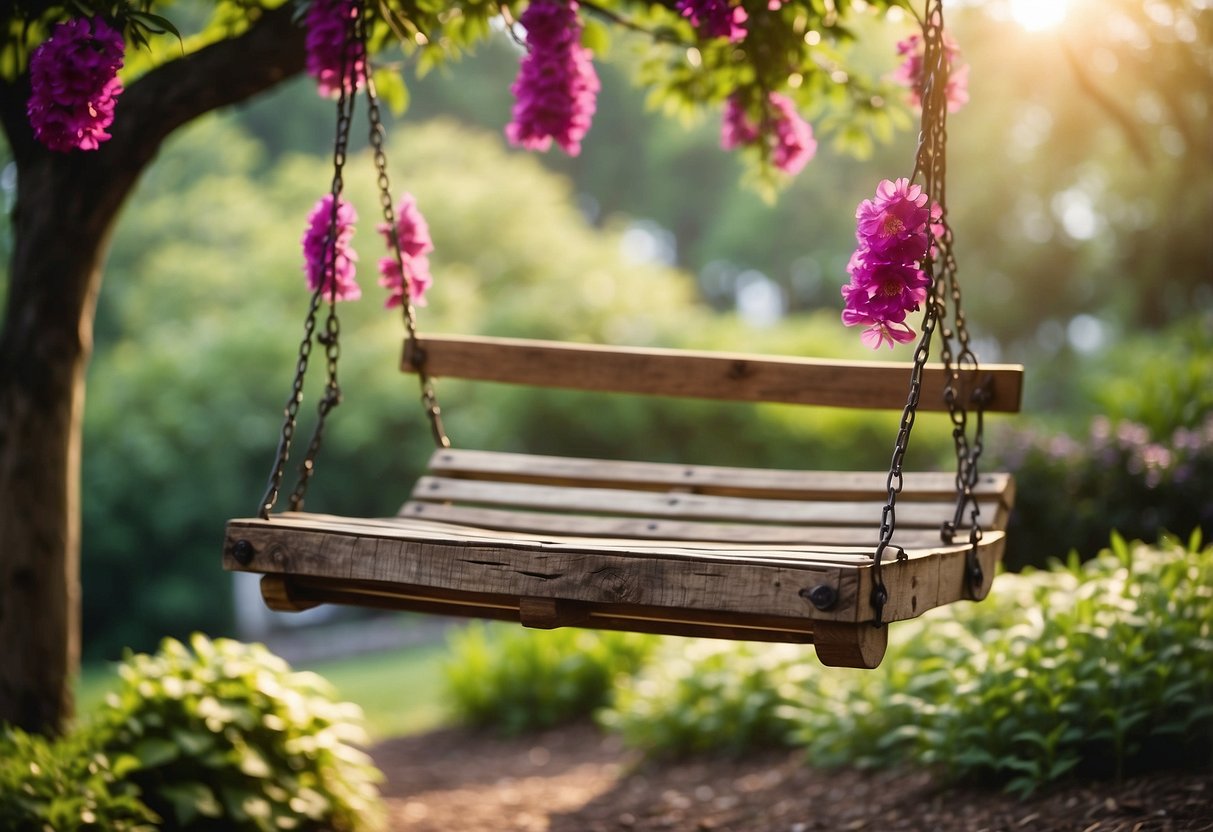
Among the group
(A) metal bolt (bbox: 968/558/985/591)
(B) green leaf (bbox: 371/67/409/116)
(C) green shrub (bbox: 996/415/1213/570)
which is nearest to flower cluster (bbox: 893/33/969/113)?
(A) metal bolt (bbox: 968/558/985/591)

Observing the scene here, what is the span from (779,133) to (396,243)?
5.18 ft

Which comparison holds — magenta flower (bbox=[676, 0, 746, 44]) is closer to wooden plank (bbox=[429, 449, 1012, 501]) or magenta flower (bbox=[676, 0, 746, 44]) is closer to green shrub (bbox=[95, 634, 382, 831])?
wooden plank (bbox=[429, 449, 1012, 501])

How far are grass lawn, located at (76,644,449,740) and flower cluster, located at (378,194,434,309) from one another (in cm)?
322

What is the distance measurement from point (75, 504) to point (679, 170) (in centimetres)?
2851

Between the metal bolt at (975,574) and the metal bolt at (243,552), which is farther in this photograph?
the metal bolt at (975,574)

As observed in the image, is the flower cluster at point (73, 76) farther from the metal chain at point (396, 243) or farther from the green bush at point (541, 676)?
the green bush at point (541, 676)

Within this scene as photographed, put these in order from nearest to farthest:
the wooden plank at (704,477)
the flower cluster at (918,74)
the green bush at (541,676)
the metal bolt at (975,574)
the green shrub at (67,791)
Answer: the metal bolt at (975,574)
the green shrub at (67,791)
the wooden plank at (704,477)
the flower cluster at (918,74)
the green bush at (541,676)

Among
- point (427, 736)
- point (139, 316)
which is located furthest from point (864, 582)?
point (139, 316)

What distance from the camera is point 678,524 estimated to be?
3.56 metres

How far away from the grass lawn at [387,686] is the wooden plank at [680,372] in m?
3.08

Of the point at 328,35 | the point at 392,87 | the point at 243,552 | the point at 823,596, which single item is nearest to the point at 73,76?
the point at 328,35

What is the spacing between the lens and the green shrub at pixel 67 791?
10.8 ft

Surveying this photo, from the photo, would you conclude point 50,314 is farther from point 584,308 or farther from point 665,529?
point 584,308

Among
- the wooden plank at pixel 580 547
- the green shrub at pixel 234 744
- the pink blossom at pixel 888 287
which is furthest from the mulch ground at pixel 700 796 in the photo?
the pink blossom at pixel 888 287
